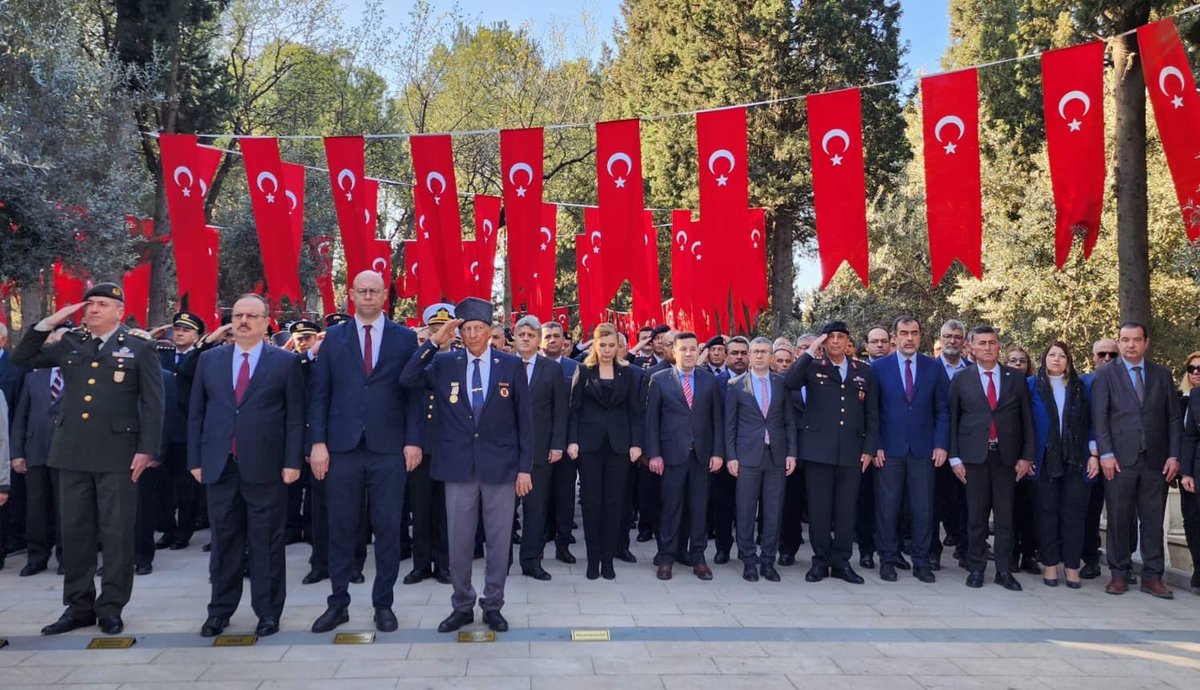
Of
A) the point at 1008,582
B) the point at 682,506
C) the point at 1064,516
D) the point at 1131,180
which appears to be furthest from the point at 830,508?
the point at 1131,180

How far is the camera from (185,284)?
1096 centimetres

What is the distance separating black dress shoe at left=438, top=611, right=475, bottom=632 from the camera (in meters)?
5.31

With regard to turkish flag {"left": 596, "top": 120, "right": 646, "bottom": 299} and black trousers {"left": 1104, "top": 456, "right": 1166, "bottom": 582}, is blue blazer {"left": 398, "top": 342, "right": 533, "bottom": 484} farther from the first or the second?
turkish flag {"left": 596, "top": 120, "right": 646, "bottom": 299}

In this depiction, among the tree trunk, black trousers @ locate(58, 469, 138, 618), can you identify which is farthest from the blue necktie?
the tree trunk

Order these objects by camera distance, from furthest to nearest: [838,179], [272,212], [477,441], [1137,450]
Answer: [272,212] < [838,179] < [1137,450] < [477,441]

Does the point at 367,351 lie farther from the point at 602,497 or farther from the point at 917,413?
the point at 917,413

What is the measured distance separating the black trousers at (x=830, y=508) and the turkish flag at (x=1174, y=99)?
11.6ft

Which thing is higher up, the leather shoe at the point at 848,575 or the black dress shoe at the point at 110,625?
the black dress shoe at the point at 110,625

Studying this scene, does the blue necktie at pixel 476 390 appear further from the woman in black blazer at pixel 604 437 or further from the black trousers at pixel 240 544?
the woman in black blazer at pixel 604 437

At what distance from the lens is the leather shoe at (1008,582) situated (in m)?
6.91

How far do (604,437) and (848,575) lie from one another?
2201 millimetres

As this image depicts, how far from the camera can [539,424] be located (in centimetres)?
692

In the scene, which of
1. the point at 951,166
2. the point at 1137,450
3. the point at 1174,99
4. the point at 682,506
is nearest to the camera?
the point at 1137,450

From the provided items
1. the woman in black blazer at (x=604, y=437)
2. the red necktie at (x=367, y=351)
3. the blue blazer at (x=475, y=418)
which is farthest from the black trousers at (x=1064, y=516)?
the red necktie at (x=367, y=351)
